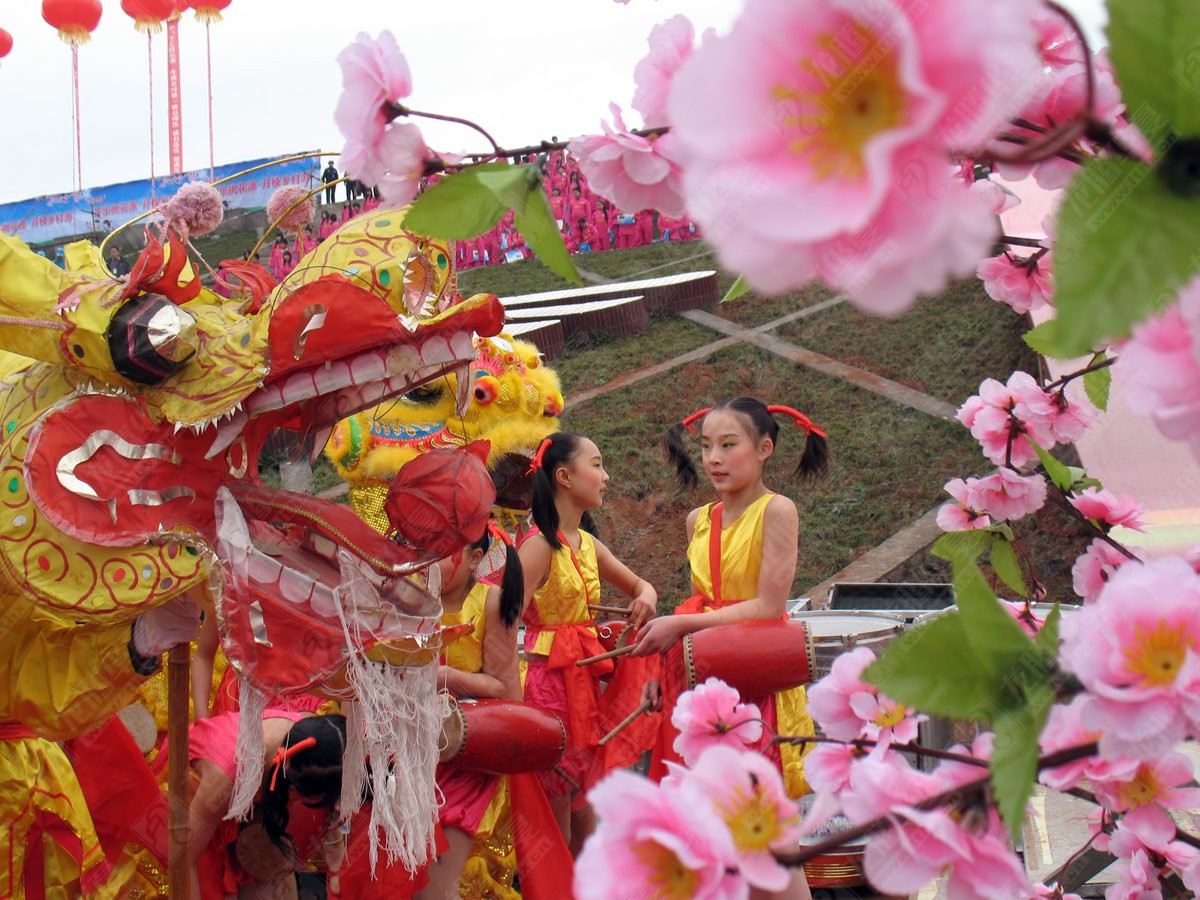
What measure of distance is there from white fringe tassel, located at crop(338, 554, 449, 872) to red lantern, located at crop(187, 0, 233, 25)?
4820 mm

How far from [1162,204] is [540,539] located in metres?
2.95

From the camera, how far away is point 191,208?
7.27ft

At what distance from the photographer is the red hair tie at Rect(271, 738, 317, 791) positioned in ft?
8.30

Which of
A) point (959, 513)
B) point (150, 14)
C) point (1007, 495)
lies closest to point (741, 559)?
point (959, 513)

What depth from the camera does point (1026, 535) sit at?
22.7 feet

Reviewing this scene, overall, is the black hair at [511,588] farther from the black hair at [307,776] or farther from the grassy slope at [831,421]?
the grassy slope at [831,421]

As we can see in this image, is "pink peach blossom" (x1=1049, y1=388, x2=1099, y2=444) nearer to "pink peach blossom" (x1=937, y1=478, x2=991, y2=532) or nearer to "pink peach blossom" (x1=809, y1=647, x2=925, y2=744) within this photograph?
"pink peach blossom" (x1=937, y1=478, x2=991, y2=532)

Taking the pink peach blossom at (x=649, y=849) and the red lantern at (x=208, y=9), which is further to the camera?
the red lantern at (x=208, y=9)

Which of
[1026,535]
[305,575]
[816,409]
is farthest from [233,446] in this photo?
[816,409]

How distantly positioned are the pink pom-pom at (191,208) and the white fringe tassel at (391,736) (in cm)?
79

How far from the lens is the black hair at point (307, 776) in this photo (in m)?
2.57

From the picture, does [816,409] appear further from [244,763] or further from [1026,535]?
[244,763]

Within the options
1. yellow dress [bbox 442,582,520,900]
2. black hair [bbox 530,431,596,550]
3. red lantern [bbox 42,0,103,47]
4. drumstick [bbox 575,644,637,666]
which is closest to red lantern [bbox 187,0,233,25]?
red lantern [bbox 42,0,103,47]

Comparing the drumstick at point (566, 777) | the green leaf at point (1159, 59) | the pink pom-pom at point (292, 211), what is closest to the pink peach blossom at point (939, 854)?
the green leaf at point (1159, 59)
